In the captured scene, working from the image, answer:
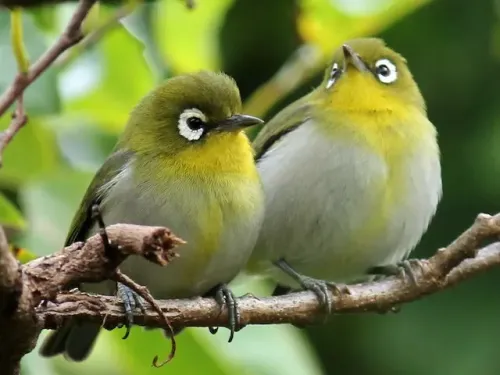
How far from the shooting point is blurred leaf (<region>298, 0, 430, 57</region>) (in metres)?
2.98

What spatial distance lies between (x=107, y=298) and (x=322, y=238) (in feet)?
3.77

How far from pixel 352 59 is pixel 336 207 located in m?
0.48

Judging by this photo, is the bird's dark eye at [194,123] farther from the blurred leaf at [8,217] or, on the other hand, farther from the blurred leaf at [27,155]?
the blurred leaf at [8,217]

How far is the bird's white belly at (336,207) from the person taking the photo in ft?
9.25

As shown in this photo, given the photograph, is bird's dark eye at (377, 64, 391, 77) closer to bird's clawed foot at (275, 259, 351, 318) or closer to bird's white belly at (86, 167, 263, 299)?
bird's clawed foot at (275, 259, 351, 318)

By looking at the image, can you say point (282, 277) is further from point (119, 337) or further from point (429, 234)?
point (429, 234)

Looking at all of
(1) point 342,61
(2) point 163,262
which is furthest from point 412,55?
(2) point 163,262

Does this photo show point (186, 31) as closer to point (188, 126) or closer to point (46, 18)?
point (46, 18)

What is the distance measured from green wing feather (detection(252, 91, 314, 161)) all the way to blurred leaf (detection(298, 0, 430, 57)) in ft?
0.65

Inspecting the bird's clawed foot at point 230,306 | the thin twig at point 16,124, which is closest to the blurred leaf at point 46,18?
the thin twig at point 16,124

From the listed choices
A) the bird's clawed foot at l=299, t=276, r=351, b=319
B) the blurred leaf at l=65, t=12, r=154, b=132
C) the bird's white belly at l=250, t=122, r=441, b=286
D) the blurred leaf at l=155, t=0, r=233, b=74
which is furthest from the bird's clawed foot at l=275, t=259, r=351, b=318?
the blurred leaf at l=155, t=0, r=233, b=74

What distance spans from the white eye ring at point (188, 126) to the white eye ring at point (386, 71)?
815 millimetres

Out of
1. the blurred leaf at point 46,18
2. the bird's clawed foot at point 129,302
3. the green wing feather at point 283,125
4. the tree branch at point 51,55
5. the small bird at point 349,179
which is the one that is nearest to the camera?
the tree branch at point 51,55

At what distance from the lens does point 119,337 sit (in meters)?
2.64
